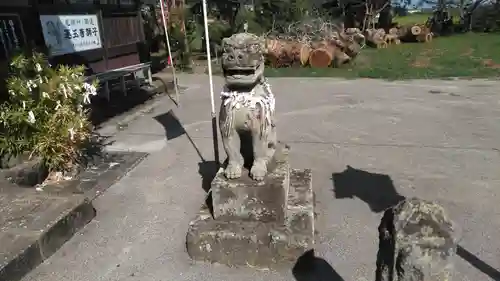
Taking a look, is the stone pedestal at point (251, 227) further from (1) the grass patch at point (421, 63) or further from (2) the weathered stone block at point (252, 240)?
(1) the grass patch at point (421, 63)

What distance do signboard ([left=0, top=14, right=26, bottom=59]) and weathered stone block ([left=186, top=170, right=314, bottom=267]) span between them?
5279 millimetres

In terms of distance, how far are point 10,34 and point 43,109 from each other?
3410 mm

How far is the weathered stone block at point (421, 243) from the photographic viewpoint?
175 cm

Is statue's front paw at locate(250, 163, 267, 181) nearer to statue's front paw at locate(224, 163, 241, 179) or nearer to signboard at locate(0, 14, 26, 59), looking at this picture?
statue's front paw at locate(224, 163, 241, 179)

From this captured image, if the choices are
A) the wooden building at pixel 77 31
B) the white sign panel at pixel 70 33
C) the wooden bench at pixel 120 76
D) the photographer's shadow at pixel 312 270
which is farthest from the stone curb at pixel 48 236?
the wooden bench at pixel 120 76

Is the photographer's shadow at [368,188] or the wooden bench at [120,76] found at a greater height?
the wooden bench at [120,76]

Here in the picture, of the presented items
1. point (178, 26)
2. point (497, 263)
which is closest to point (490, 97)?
point (497, 263)

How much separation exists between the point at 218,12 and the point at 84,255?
17.9 m

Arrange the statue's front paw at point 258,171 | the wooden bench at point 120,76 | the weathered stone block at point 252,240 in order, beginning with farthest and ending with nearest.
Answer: the wooden bench at point 120,76 → the statue's front paw at point 258,171 → the weathered stone block at point 252,240

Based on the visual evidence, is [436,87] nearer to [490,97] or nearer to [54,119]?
[490,97]

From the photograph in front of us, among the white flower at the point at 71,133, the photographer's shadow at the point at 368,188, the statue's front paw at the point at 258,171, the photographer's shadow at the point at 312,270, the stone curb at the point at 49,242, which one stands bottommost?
the photographer's shadow at the point at 312,270

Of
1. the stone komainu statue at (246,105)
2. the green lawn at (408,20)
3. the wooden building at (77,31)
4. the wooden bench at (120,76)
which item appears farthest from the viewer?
the green lawn at (408,20)

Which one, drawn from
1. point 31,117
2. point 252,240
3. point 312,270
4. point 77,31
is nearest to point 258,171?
point 252,240

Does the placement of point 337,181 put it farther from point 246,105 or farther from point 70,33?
point 70,33
